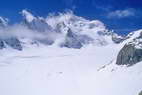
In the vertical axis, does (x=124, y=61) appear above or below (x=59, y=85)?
above

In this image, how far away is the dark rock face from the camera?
135750 mm

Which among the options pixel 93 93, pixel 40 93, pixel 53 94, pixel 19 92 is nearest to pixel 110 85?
pixel 93 93

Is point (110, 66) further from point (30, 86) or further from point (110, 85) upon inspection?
point (30, 86)

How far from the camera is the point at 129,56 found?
139625mm

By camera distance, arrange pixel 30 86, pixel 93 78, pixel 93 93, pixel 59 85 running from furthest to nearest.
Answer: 1. pixel 30 86
2. pixel 59 85
3. pixel 93 78
4. pixel 93 93

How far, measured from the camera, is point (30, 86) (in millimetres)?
181500

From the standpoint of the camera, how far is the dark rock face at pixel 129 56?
135750 millimetres

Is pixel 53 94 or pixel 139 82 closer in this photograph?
pixel 139 82

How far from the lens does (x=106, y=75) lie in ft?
465

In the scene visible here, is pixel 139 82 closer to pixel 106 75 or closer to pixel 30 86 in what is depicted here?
pixel 106 75

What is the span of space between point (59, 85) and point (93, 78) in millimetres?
22022

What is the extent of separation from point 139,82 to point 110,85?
1533 centimetres

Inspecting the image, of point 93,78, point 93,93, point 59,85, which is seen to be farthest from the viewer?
point 59,85

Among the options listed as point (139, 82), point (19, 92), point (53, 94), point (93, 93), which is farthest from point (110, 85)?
point (19, 92)
